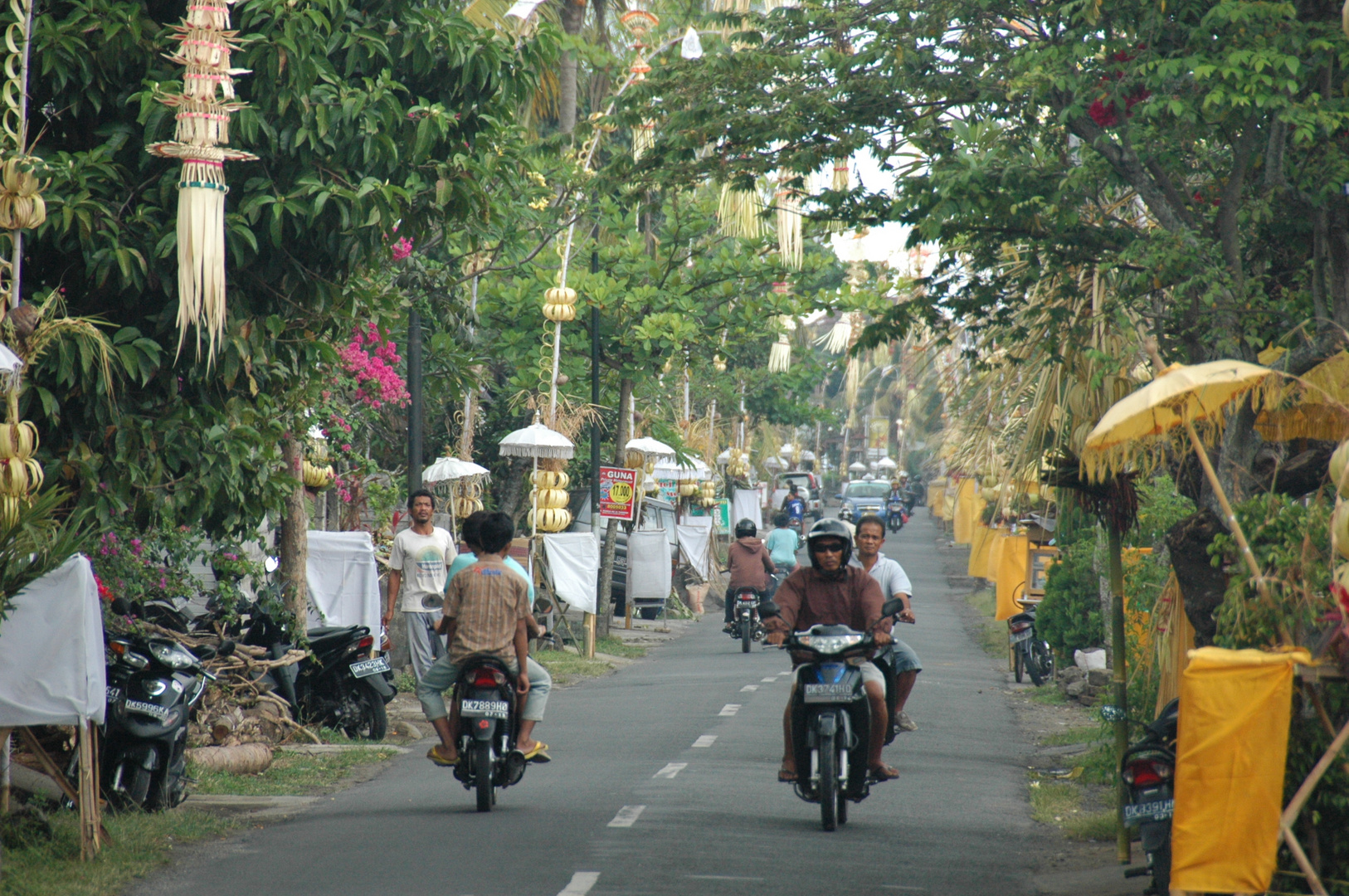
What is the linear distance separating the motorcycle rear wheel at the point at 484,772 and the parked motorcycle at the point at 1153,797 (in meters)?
3.78

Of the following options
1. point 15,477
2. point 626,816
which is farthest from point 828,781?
point 15,477

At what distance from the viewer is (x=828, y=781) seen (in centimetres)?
869

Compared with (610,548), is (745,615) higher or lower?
lower

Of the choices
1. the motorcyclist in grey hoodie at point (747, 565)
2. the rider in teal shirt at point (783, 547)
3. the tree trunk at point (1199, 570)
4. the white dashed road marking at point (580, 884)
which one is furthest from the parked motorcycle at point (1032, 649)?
the white dashed road marking at point (580, 884)

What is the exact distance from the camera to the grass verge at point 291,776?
1054cm

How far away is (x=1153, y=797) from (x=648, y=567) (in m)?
21.8

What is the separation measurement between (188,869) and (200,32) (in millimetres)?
4222

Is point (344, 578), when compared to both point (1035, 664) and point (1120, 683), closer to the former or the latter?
point (1035, 664)

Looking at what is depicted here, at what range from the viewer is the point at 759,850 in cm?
817

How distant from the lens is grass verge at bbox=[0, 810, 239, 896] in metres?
7.20

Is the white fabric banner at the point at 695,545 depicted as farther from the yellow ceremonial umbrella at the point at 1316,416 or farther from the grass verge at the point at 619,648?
the yellow ceremonial umbrella at the point at 1316,416

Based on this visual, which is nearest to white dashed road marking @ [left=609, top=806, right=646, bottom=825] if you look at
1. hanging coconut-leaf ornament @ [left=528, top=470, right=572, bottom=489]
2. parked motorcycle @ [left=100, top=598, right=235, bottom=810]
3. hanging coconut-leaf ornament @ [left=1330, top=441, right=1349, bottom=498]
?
parked motorcycle @ [left=100, top=598, right=235, bottom=810]

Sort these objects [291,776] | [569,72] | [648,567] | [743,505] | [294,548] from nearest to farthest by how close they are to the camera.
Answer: [291,776] < [294,548] < [569,72] < [648,567] < [743,505]

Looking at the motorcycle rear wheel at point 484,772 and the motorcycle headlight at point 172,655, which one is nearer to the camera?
the motorcycle headlight at point 172,655
